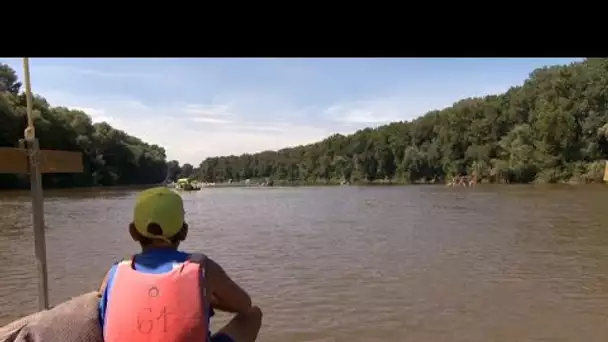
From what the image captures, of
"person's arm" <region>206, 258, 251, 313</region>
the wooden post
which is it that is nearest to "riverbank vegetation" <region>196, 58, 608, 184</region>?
the wooden post

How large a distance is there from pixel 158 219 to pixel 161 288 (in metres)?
0.18

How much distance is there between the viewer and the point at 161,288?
5.26ft

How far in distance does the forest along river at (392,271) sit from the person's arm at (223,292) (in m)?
5.65

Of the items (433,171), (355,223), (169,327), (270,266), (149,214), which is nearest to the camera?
(169,327)

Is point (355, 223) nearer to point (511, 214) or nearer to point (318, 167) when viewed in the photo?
point (511, 214)

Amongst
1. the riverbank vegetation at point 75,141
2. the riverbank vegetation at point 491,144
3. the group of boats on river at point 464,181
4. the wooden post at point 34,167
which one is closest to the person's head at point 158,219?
the wooden post at point 34,167

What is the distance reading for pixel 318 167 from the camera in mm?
109312

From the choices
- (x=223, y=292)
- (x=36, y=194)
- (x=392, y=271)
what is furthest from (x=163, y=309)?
(x=392, y=271)

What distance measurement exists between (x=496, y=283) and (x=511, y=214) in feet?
44.4

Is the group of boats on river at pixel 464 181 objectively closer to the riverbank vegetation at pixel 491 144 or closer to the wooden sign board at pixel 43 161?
the riverbank vegetation at pixel 491 144

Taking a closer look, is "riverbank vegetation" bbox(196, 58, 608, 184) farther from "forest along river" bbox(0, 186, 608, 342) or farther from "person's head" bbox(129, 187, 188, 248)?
"person's head" bbox(129, 187, 188, 248)
